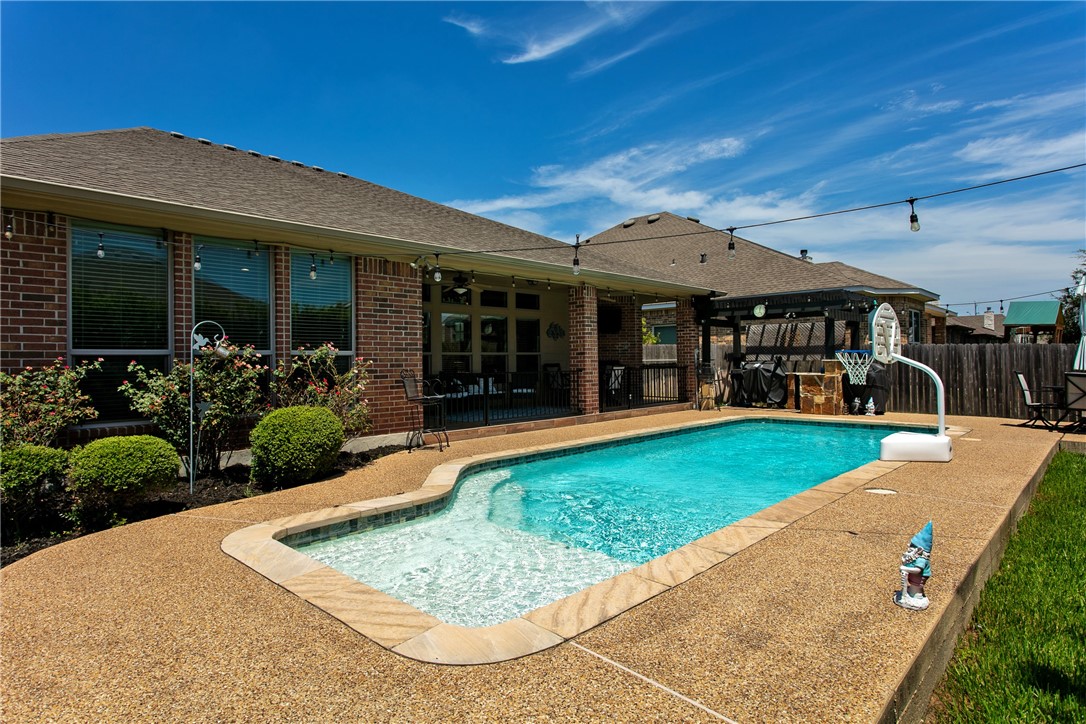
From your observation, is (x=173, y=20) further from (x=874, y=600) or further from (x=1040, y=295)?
(x=1040, y=295)

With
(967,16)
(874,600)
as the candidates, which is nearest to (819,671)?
(874,600)

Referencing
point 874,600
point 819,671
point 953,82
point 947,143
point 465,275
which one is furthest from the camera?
point 947,143

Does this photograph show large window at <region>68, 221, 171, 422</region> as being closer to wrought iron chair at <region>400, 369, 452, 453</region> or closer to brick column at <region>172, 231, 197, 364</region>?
brick column at <region>172, 231, 197, 364</region>

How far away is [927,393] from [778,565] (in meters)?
11.6

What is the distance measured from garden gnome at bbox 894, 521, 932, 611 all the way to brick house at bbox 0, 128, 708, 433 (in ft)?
21.3

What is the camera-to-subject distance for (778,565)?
336 centimetres

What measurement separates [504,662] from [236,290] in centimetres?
593

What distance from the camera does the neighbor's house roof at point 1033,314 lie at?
77.8ft

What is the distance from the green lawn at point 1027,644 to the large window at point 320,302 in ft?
23.0

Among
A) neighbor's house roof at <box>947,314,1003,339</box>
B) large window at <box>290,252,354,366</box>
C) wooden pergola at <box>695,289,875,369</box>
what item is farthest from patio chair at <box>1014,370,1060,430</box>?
neighbor's house roof at <box>947,314,1003,339</box>

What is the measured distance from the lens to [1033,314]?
24469 mm

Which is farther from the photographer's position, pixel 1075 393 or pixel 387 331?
pixel 1075 393

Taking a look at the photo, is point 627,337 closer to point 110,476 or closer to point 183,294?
point 183,294

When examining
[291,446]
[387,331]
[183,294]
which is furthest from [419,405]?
[183,294]
